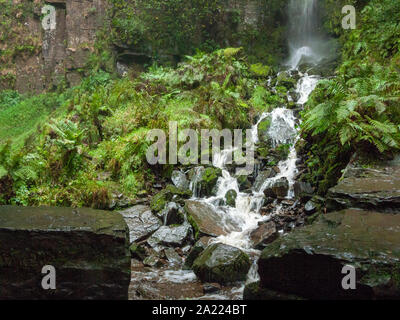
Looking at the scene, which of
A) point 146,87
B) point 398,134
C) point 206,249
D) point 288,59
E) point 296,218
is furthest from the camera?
point 288,59

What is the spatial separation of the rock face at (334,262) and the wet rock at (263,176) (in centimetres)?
374

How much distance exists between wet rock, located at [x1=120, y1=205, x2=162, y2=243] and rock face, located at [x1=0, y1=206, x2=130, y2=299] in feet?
7.62

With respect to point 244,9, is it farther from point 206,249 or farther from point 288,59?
point 206,249

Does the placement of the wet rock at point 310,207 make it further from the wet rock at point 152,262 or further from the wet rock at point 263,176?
the wet rock at point 152,262

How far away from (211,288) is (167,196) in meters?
2.94

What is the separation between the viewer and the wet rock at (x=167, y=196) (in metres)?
6.72

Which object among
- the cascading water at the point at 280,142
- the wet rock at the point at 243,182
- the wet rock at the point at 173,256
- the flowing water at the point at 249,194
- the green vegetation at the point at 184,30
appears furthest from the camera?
the green vegetation at the point at 184,30

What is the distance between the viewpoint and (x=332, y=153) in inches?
250

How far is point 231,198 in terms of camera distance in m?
7.10

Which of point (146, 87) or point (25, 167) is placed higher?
point (146, 87)

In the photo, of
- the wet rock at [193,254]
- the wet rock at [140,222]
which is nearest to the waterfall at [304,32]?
the wet rock at [140,222]

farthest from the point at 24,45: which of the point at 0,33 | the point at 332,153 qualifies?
the point at 332,153

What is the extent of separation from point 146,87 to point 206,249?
7.56 metres

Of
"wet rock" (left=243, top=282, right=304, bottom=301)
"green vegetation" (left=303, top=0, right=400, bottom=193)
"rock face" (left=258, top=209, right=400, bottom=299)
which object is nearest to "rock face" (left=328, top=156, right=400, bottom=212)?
"green vegetation" (left=303, top=0, right=400, bottom=193)
